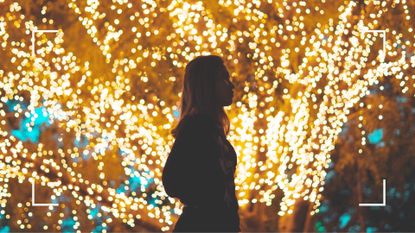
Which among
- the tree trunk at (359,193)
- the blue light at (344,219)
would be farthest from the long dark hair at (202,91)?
the blue light at (344,219)

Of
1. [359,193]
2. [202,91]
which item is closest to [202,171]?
[202,91]

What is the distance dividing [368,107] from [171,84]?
5.66 ft

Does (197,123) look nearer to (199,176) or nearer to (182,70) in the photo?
(199,176)

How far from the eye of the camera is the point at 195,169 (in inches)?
95.6

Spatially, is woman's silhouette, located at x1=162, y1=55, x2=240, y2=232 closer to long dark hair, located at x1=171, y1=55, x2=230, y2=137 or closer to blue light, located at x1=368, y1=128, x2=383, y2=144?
long dark hair, located at x1=171, y1=55, x2=230, y2=137

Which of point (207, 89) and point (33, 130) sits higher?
point (207, 89)

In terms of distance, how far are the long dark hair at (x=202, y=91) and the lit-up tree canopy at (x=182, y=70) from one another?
229cm

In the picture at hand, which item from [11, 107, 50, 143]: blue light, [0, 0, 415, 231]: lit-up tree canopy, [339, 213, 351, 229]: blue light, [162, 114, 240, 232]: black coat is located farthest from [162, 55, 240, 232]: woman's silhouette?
[339, 213, 351, 229]: blue light

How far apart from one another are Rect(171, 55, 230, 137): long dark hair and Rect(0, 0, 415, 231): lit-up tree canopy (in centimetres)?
229

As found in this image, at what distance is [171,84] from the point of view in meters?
5.14

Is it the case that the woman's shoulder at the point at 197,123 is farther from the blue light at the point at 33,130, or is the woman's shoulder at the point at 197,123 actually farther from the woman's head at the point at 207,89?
the blue light at the point at 33,130

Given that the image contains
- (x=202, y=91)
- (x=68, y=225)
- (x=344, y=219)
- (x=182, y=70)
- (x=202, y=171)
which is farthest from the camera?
(x=344, y=219)

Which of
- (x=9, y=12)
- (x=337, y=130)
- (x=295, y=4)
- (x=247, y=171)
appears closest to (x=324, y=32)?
(x=295, y=4)

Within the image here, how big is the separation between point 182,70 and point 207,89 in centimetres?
254
